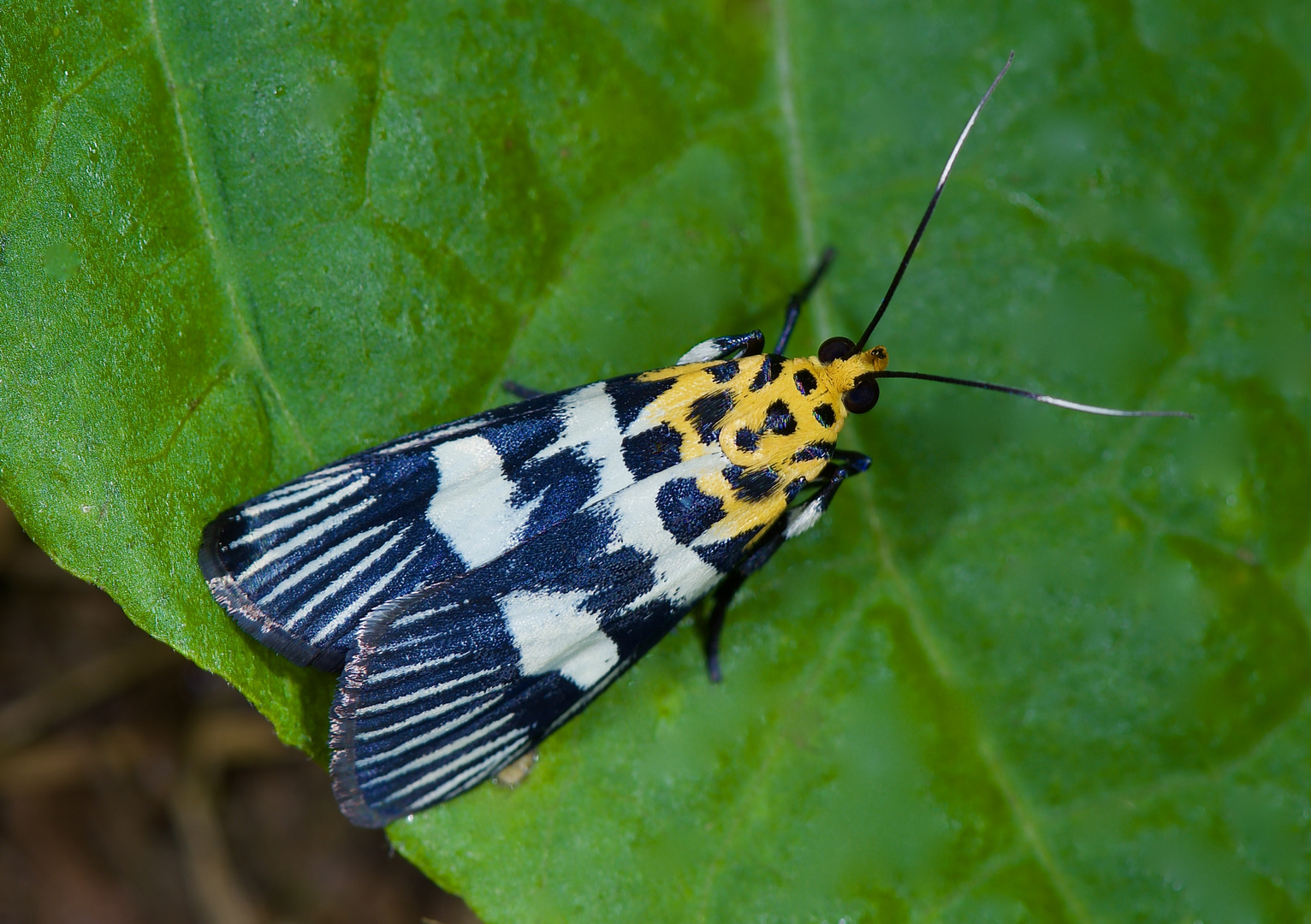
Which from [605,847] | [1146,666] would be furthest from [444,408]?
[1146,666]

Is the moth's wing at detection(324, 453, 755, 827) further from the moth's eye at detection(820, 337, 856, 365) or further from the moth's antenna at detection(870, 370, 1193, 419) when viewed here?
the moth's antenna at detection(870, 370, 1193, 419)

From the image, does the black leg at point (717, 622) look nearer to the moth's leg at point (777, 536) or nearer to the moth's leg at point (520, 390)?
the moth's leg at point (777, 536)

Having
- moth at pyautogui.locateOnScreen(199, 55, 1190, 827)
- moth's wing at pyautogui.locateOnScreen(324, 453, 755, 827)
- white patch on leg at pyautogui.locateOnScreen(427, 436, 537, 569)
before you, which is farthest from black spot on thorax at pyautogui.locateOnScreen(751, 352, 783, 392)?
white patch on leg at pyautogui.locateOnScreen(427, 436, 537, 569)

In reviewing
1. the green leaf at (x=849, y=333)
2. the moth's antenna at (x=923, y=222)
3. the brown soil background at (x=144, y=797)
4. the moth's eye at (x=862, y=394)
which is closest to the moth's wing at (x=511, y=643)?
the green leaf at (x=849, y=333)

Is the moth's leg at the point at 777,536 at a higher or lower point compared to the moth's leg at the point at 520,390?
lower

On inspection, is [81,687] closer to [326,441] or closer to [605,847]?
[326,441]
